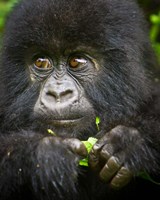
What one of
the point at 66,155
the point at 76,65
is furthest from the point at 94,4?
the point at 66,155

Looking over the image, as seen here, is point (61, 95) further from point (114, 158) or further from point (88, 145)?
point (114, 158)

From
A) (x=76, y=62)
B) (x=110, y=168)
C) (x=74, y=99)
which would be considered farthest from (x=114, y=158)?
(x=76, y=62)

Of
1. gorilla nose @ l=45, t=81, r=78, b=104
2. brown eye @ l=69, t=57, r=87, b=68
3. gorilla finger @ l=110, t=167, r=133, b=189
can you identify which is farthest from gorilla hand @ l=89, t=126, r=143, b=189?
brown eye @ l=69, t=57, r=87, b=68

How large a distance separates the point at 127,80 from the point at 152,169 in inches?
38.4

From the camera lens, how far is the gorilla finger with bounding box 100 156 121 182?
3795mm

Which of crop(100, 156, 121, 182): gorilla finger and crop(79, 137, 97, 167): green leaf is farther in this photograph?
crop(79, 137, 97, 167): green leaf

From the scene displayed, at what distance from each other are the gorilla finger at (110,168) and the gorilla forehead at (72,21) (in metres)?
1.23

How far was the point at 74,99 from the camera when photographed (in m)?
4.40

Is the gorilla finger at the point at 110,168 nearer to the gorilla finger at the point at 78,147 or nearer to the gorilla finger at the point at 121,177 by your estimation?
the gorilla finger at the point at 121,177

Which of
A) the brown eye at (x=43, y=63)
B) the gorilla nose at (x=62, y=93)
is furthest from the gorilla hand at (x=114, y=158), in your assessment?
the brown eye at (x=43, y=63)

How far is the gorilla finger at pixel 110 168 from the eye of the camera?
3795 millimetres

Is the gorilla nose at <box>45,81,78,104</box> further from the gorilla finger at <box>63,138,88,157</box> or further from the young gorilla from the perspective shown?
the gorilla finger at <box>63,138,88,157</box>

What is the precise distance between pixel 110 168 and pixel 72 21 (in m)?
1.48

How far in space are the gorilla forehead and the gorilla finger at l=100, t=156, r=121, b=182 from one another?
1235 millimetres
